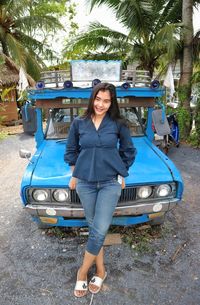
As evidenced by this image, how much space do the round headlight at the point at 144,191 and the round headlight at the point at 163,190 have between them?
4.0 inches

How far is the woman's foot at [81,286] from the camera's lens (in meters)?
2.74

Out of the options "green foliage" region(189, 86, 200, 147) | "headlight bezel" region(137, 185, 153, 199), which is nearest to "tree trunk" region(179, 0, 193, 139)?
"green foliage" region(189, 86, 200, 147)

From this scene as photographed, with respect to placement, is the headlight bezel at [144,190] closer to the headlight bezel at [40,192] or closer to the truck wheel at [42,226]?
the headlight bezel at [40,192]

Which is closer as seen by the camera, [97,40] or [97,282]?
[97,282]

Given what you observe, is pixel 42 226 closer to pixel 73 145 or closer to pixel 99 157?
pixel 73 145

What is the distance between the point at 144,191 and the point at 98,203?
0.87 meters

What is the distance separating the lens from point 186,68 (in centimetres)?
889

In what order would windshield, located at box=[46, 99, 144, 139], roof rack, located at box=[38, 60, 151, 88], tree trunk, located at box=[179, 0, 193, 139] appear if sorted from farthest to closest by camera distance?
1. tree trunk, located at box=[179, 0, 193, 139]
2. windshield, located at box=[46, 99, 144, 139]
3. roof rack, located at box=[38, 60, 151, 88]

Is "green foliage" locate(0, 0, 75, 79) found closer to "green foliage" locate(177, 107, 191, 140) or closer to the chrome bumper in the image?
"green foliage" locate(177, 107, 191, 140)

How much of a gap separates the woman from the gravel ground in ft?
1.97

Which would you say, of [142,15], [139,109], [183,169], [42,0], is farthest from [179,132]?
[42,0]

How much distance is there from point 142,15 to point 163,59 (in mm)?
1700

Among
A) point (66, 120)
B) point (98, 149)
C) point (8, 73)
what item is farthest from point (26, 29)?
point (98, 149)

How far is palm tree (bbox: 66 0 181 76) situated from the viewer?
347 inches
